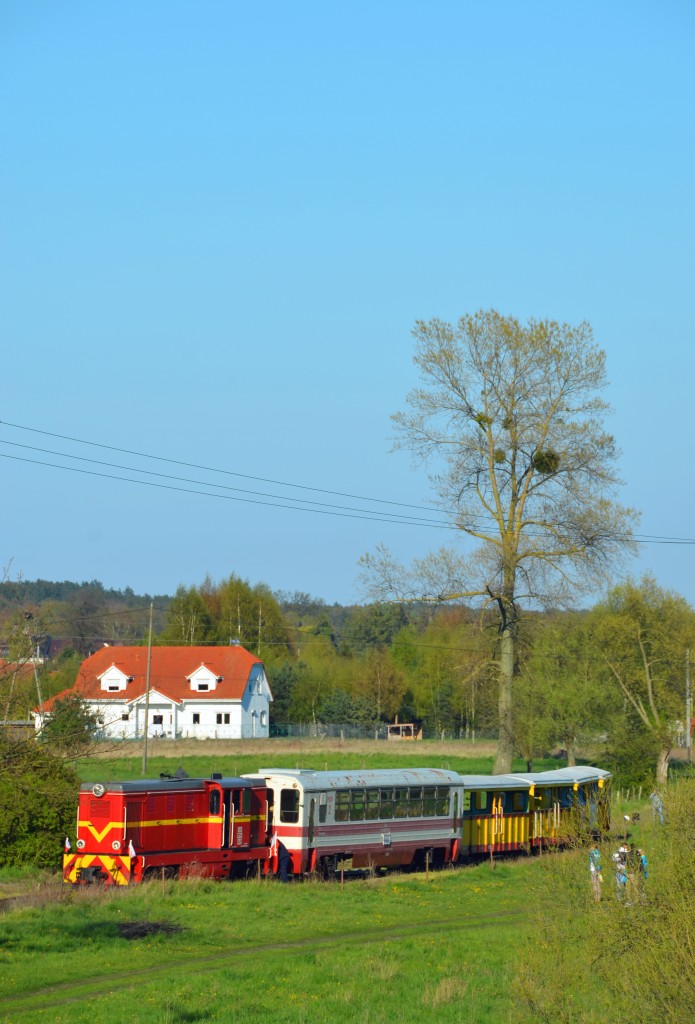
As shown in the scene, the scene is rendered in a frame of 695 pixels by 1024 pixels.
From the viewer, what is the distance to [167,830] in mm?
31516

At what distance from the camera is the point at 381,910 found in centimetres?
2955

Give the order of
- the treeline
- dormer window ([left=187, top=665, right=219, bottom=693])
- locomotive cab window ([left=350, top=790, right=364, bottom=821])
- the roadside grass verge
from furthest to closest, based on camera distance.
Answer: dormer window ([left=187, top=665, right=219, bottom=693]) < the treeline < locomotive cab window ([left=350, top=790, right=364, bottom=821]) < the roadside grass verge

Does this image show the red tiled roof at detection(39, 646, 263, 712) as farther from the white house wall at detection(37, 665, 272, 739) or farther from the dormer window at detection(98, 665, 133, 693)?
the white house wall at detection(37, 665, 272, 739)

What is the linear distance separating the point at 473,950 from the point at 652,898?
11.1m

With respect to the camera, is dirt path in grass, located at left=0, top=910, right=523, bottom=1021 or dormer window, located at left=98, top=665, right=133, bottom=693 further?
dormer window, located at left=98, top=665, right=133, bottom=693

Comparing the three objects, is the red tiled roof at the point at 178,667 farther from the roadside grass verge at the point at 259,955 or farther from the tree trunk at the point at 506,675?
the roadside grass verge at the point at 259,955

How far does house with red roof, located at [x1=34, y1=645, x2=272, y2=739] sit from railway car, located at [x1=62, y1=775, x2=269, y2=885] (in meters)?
66.4

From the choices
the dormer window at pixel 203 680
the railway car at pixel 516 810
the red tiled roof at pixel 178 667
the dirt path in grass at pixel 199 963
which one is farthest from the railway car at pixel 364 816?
the dormer window at pixel 203 680

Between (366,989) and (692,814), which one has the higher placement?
(692,814)

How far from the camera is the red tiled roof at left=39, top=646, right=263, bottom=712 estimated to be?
10088cm

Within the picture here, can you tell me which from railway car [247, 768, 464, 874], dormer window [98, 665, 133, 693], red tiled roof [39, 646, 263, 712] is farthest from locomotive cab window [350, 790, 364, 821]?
dormer window [98, 665, 133, 693]

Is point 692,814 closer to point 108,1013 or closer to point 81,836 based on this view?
point 108,1013

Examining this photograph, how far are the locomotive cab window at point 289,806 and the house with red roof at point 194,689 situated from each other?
217ft

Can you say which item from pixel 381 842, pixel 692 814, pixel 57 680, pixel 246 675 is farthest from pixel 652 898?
pixel 246 675
